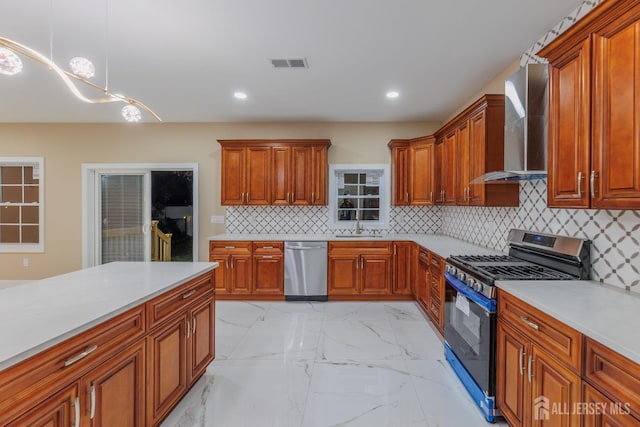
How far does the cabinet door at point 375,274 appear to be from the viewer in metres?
4.30

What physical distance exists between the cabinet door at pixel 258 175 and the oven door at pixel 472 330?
2.83m

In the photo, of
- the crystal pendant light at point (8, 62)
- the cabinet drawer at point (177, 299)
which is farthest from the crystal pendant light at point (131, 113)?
the cabinet drawer at point (177, 299)

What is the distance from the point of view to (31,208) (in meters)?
5.08

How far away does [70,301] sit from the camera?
1468 mm

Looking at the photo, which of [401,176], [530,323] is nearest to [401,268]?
[401,176]

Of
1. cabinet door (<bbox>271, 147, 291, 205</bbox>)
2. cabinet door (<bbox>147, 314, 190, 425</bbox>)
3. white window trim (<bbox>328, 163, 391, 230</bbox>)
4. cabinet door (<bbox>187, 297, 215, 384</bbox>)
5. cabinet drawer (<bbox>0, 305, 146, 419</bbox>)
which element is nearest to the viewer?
cabinet drawer (<bbox>0, 305, 146, 419</bbox>)

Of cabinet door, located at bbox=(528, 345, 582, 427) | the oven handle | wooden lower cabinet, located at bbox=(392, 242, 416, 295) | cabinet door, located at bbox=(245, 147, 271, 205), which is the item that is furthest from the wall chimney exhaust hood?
cabinet door, located at bbox=(245, 147, 271, 205)

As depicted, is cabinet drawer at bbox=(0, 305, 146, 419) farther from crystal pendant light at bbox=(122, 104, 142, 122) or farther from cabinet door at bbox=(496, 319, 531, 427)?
cabinet door at bbox=(496, 319, 531, 427)

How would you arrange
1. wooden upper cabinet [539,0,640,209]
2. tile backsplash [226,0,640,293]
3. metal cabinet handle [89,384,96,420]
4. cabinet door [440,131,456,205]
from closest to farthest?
1. metal cabinet handle [89,384,96,420]
2. wooden upper cabinet [539,0,640,209]
3. tile backsplash [226,0,640,293]
4. cabinet door [440,131,456,205]

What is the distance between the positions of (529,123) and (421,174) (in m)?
2.20

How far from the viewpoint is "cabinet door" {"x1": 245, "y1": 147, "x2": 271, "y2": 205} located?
4.56m

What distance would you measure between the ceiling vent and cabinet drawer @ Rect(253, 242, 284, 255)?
2.29 m

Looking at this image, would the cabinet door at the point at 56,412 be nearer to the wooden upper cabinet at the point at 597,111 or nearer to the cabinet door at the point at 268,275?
the wooden upper cabinet at the point at 597,111

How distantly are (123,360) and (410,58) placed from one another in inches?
121
